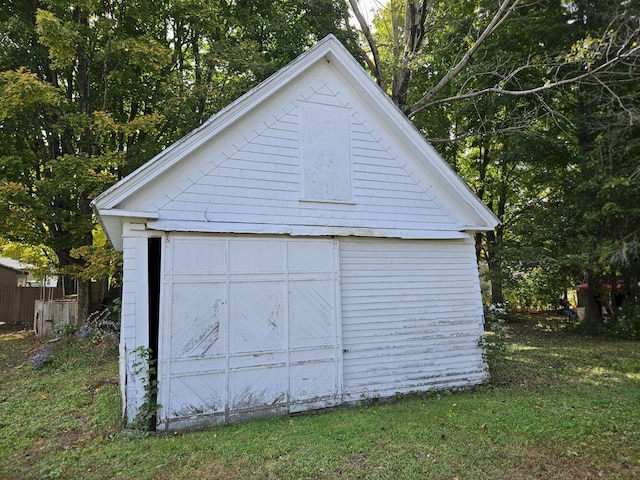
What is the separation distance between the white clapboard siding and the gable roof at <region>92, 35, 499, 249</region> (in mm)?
758

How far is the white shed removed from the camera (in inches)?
233

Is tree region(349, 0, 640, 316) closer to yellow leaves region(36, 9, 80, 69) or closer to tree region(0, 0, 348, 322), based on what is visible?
tree region(0, 0, 348, 322)

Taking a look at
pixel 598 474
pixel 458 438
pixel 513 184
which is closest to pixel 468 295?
pixel 458 438

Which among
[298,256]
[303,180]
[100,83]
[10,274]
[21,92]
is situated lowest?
[298,256]

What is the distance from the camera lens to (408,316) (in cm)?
745

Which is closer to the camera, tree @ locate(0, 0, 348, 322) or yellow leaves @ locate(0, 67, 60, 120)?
yellow leaves @ locate(0, 67, 60, 120)

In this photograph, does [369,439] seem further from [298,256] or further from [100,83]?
[100,83]

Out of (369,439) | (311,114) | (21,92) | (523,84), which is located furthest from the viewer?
(523,84)

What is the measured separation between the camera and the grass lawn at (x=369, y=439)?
4.44 m

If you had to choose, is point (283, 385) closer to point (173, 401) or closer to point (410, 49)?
point (173, 401)

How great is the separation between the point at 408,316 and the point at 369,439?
2.70 metres

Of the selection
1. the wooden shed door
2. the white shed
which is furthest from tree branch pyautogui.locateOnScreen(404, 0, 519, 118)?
the wooden shed door

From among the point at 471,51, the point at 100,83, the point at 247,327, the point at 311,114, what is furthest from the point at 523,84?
the point at 100,83

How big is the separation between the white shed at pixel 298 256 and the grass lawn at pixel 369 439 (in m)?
0.57
